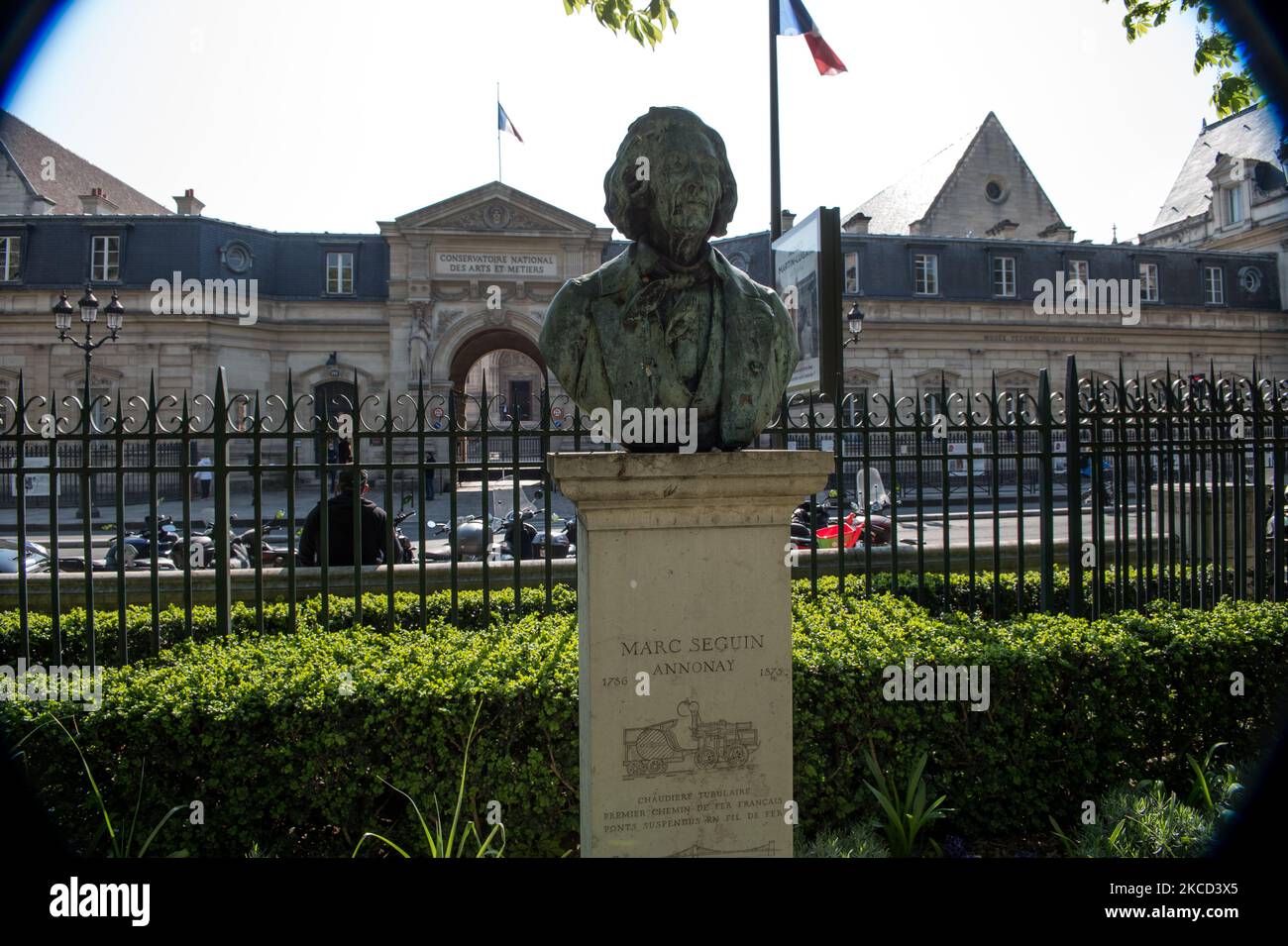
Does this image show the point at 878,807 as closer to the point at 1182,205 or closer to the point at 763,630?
the point at 763,630

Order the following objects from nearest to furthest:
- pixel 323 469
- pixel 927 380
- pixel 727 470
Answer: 1. pixel 727 470
2. pixel 323 469
3. pixel 927 380

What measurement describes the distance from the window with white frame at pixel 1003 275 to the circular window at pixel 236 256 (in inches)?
1163

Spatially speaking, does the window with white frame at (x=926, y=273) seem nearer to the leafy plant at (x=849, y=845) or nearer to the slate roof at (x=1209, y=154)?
the slate roof at (x=1209, y=154)

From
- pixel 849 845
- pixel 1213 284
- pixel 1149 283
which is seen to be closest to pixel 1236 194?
pixel 1213 284

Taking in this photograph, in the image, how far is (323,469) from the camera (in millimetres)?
5148

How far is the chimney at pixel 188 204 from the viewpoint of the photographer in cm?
3197

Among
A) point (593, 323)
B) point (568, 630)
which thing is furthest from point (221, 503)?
point (593, 323)

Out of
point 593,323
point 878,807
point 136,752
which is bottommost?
point 878,807

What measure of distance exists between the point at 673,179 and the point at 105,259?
109 ft

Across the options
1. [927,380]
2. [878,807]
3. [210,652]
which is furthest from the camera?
[927,380]

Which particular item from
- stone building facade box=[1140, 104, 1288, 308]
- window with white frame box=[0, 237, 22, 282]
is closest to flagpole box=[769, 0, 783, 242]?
window with white frame box=[0, 237, 22, 282]

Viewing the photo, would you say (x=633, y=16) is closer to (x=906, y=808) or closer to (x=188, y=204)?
(x=906, y=808)

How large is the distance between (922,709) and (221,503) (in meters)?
4.41

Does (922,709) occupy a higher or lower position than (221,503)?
lower
